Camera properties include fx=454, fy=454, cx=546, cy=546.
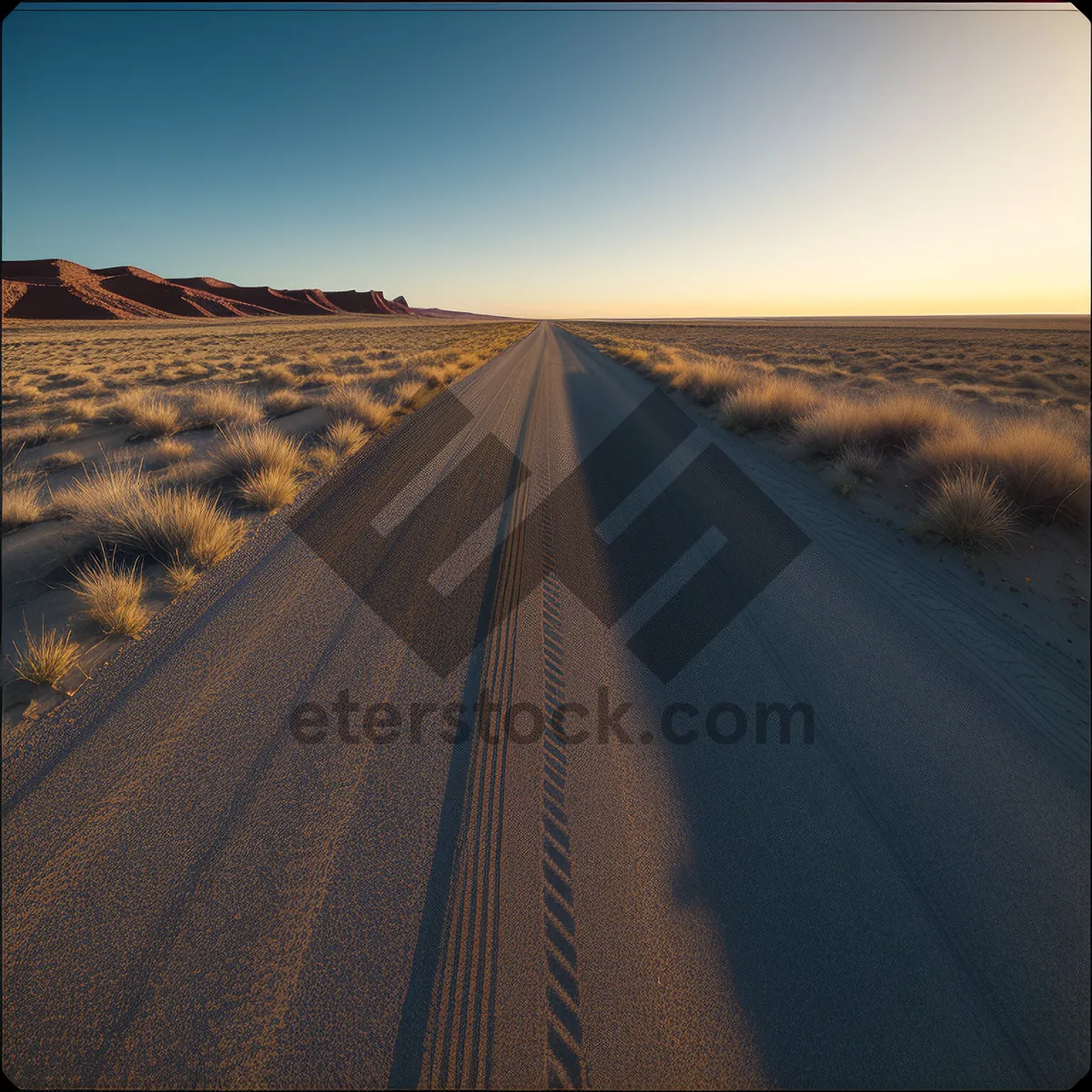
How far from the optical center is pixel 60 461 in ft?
22.8

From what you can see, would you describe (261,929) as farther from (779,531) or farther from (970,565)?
(970,565)

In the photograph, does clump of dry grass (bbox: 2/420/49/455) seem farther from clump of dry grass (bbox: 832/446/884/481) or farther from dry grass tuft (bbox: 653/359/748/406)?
dry grass tuft (bbox: 653/359/748/406)

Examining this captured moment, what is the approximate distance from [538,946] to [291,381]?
16889 mm

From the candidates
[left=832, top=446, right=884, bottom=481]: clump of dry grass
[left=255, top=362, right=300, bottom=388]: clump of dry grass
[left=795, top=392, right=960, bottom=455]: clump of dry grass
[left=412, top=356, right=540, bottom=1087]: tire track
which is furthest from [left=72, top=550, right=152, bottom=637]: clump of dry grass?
[left=255, top=362, right=300, bottom=388]: clump of dry grass

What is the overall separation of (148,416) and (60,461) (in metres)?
1.91

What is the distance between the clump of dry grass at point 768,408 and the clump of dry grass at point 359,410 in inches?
286

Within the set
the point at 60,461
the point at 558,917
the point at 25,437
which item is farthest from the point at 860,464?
the point at 25,437

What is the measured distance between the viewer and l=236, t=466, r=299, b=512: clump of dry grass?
548 cm

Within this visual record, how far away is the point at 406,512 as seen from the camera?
208 inches

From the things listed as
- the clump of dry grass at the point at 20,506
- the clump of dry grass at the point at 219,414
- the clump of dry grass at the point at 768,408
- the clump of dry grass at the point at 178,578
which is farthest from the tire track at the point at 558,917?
the clump of dry grass at the point at 219,414

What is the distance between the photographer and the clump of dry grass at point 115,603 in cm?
339

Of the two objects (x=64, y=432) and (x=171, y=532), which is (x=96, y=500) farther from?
(x=64, y=432)

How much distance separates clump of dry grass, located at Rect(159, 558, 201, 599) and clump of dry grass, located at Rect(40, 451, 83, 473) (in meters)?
4.86

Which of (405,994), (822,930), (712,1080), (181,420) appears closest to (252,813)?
(405,994)
